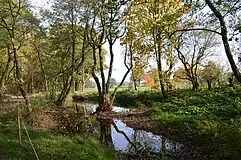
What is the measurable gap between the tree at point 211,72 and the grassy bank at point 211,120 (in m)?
13.7

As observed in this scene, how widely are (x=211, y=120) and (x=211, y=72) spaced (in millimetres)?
26132

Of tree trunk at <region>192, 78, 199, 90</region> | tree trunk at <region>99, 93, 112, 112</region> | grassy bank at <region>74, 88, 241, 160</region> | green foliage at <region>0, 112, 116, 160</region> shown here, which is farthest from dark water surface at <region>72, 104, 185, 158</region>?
tree trunk at <region>192, 78, 199, 90</region>

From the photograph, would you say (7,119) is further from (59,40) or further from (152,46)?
(59,40)

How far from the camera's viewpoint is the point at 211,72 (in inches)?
1697

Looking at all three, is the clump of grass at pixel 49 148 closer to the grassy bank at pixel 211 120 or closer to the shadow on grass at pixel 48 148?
the shadow on grass at pixel 48 148

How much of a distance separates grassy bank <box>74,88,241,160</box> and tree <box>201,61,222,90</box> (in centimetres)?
1373

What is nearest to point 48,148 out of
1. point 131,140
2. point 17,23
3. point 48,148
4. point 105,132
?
point 48,148

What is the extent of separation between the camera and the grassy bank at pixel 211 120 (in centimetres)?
1308

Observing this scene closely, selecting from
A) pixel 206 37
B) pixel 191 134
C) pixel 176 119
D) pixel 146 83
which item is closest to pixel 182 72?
pixel 206 37

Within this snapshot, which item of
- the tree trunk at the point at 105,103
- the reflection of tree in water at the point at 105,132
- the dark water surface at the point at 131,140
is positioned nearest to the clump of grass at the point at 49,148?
the dark water surface at the point at 131,140

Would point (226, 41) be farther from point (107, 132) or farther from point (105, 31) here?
point (105, 31)

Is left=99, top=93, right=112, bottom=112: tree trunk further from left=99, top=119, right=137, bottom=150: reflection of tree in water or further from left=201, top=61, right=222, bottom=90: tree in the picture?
left=201, top=61, right=222, bottom=90: tree

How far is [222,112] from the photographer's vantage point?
65.9 ft

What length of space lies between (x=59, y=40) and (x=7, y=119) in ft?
67.6
